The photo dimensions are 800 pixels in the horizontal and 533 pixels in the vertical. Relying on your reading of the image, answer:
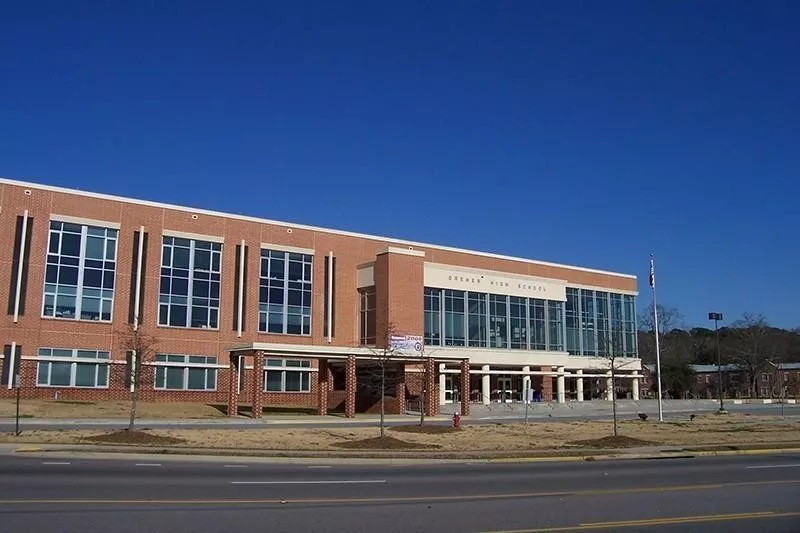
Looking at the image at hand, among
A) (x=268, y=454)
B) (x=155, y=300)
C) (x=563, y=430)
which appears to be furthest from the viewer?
(x=155, y=300)

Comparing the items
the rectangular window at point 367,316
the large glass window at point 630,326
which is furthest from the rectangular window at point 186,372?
the large glass window at point 630,326

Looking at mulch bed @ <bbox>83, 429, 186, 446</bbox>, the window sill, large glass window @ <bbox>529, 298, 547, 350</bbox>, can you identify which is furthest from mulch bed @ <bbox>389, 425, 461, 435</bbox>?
large glass window @ <bbox>529, 298, 547, 350</bbox>

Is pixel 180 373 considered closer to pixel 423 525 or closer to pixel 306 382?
pixel 306 382

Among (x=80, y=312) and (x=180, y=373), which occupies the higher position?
(x=80, y=312)

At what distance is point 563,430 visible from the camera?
1437 inches

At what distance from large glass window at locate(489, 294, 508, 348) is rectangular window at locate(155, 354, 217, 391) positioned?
2633 cm

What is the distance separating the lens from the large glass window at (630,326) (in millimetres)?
86825

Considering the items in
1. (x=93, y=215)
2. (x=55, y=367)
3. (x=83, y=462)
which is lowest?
(x=83, y=462)

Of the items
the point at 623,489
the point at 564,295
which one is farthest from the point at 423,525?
the point at 564,295

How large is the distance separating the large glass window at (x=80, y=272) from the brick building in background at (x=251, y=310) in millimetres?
91

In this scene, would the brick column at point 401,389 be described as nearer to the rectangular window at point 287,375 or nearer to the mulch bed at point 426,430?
the rectangular window at point 287,375

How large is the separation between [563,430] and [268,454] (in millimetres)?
18193

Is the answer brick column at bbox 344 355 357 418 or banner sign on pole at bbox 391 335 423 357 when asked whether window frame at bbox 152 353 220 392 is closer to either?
brick column at bbox 344 355 357 418

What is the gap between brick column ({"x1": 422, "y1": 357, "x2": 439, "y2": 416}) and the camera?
170 feet
